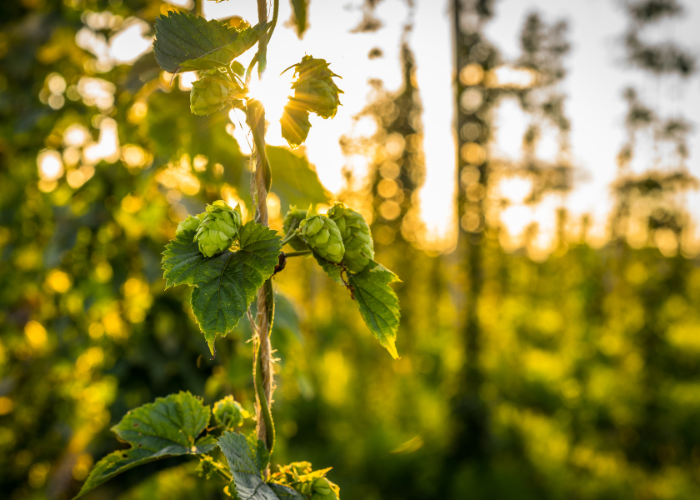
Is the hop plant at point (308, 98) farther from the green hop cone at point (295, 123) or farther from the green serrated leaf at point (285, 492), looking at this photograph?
the green serrated leaf at point (285, 492)

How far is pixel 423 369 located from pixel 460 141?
7.03 ft

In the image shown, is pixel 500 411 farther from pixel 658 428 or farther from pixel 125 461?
pixel 125 461

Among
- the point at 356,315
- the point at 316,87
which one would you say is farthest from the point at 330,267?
the point at 356,315

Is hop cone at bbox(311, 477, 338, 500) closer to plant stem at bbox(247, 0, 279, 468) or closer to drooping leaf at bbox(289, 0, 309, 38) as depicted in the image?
plant stem at bbox(247, 0, 279, 468)

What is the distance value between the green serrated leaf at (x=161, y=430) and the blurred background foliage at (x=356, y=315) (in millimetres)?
161

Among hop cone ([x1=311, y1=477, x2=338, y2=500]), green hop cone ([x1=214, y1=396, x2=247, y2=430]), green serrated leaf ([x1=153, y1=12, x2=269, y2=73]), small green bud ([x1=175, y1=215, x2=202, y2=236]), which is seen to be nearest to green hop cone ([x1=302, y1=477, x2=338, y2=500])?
hop cone ([x1=311, y1=477, x2=338, y2=500])

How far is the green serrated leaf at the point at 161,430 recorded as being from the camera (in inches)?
13.8

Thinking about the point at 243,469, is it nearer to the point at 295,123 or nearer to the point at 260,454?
the point at 260,454

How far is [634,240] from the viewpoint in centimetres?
618

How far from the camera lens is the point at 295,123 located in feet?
1.05

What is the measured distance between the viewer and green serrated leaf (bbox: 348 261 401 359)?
0.32 m

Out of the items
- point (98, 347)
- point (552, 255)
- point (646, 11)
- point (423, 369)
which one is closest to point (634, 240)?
point (552, 255)

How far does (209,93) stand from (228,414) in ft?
0.93

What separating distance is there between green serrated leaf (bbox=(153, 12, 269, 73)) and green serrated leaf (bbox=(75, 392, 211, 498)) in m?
0.27
